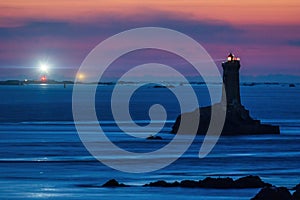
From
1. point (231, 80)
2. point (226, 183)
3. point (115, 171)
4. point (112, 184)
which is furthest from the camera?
point (231, 80)

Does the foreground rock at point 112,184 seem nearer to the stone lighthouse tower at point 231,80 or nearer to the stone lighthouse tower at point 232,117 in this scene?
the stone lighthouse tower at point 232,117

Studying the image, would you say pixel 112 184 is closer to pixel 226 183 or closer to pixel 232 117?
pixel 226 183

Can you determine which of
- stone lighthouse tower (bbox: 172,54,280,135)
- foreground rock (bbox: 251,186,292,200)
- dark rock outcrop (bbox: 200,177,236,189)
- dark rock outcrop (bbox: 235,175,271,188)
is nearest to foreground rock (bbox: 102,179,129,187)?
dark rock outcrop (bbox: 200,177,236,189)

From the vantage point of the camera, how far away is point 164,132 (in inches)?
3595

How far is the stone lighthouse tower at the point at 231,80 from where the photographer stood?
297 feet

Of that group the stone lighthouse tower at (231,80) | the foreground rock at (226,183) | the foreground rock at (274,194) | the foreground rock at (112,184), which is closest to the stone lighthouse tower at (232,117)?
the stone lighthouse tower at (231,80)

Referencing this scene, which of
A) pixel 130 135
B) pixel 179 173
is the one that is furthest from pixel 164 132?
pixel 179 173

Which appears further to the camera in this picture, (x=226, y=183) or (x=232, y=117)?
(x=232, y=117)

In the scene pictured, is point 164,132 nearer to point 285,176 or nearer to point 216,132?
point 216,132

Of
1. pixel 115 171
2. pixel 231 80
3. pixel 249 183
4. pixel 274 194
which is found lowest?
pixel 274 194

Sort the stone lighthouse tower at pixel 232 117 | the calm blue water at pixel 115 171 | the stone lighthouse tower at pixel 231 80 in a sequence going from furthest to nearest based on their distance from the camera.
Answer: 1. the stone lighthouse tower at pixel 231 80
2. the stone lighthouse tower at pixel 232 117
3. the calm blue water at pixel 115 171

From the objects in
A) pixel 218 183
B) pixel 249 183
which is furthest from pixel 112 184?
pixel 249 183

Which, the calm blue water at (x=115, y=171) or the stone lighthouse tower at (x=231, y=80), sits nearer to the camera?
the calm blue water at (x=115, y=171)

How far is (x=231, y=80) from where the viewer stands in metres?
91.6
